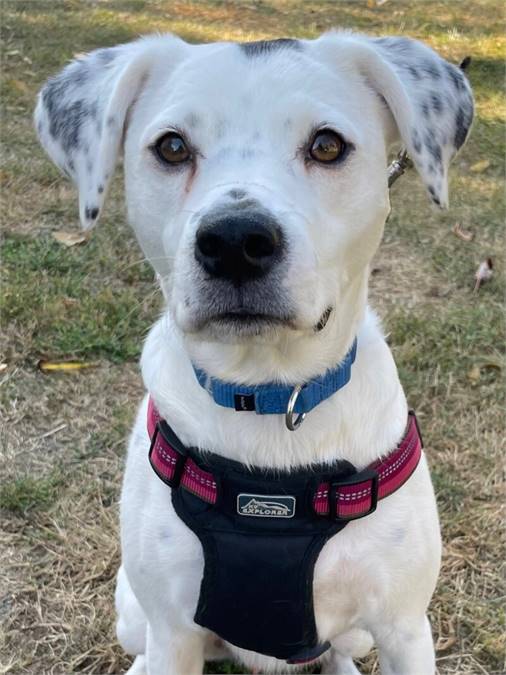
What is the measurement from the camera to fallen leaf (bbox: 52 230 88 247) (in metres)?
5.06

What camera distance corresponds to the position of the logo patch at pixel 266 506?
2131 mm

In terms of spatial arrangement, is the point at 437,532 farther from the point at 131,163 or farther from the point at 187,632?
the point at 131,163

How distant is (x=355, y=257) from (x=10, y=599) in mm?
1994

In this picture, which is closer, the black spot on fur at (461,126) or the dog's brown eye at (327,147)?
the dog's brown eye at (327,147)

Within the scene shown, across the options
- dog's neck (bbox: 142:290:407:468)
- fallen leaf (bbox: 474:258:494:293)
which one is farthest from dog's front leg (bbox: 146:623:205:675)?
fallen leaf (bbox: 474:258:494:293)

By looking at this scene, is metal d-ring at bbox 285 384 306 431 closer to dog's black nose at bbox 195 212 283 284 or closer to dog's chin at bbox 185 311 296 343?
dog's chin at bbox 185 311 296 343

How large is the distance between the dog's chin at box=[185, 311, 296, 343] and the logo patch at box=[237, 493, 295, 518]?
0.46 meters

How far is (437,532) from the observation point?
2291 millimetres

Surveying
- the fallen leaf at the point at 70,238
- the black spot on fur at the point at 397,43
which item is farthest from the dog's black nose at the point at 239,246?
the fallen leaf at the point at 70,238

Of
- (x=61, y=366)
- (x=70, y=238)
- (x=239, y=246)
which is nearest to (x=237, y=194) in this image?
(x=239, y=246)

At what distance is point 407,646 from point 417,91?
4.72 ft

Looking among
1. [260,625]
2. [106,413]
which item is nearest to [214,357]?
[260,625]

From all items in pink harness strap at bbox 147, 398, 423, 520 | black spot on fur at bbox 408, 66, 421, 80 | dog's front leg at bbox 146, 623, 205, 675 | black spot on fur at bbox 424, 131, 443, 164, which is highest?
black spot on fur at bbox 408, 66, 421, 80

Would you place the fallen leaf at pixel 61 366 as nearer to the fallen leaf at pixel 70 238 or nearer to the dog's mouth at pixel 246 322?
the fallen leaf at pixel 70 238
